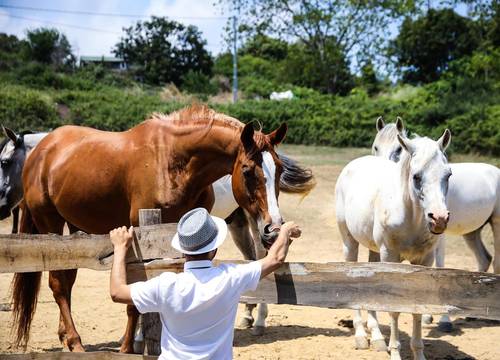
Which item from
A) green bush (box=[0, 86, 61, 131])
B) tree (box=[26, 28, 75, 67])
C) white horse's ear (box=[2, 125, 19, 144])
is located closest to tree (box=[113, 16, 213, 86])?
tree (box=[26, 28, 75, 67])

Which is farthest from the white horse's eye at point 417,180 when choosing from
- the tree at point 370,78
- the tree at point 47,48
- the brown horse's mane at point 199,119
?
the tree at point 47,48

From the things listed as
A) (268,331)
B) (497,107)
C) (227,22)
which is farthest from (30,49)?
(268,331)

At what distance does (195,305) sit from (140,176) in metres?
2.04

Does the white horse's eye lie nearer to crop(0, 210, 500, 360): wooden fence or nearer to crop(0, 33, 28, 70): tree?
crop(0, 210, 500, 360): wooden fence

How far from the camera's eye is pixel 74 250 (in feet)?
11.8

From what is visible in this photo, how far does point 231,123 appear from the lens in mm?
4438

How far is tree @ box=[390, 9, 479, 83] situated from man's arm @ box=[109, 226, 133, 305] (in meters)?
37.1

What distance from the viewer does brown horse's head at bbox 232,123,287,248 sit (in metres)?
3.69

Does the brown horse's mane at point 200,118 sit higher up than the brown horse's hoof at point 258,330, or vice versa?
the brown horse's mane at point 200,118

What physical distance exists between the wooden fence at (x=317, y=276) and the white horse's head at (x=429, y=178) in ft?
Answer: 4.52

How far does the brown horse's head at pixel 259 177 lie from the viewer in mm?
3691

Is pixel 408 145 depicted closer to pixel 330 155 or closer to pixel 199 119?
pixel 199 119

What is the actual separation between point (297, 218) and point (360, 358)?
26.6ft

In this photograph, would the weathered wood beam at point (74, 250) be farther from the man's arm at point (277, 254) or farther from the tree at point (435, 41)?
the tree at point (435, 41)
